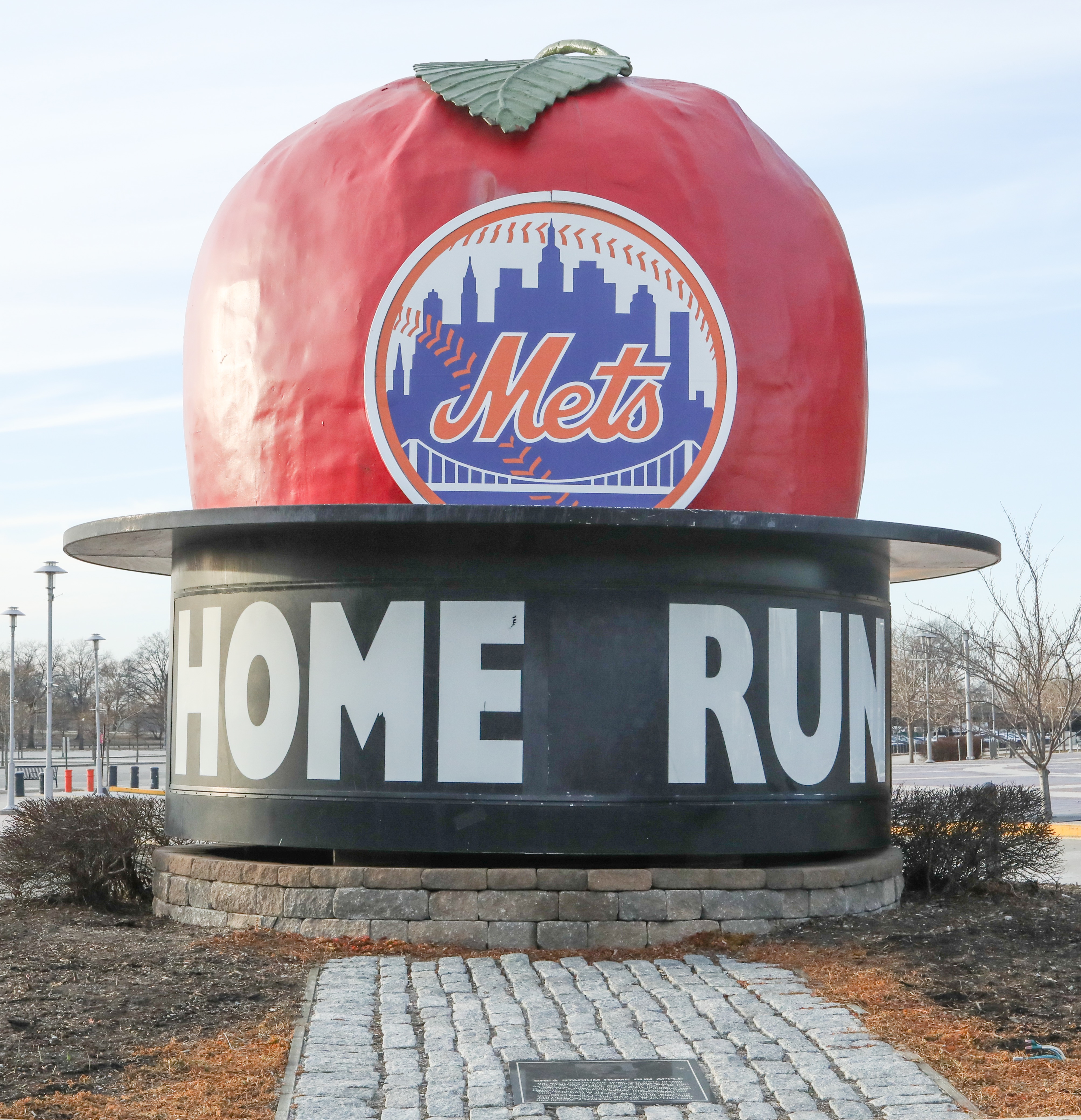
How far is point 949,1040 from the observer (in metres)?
6.89

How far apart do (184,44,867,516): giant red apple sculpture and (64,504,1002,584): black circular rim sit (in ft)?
1.77

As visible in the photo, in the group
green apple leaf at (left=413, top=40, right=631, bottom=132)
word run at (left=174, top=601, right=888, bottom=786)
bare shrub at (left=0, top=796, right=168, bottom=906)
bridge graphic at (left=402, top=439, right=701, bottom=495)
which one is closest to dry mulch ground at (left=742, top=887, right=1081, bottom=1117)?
word run at (left=174, top=601, right=888, bottom=786)

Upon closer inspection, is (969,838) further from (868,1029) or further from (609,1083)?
(609,1083)

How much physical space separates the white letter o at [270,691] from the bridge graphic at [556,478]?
64.5 inches

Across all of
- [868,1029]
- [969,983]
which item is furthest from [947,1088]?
[969,983]

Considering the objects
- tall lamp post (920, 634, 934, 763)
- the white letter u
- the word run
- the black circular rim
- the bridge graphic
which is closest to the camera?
the black circular rim

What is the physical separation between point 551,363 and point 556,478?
912 mm

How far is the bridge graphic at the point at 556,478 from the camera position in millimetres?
10383

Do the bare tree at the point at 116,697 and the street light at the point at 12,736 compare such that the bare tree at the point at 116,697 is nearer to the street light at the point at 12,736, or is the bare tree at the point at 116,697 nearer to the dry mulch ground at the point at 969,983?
the street light at the point at 12,736

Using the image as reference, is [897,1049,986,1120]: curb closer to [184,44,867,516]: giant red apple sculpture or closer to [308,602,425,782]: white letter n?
[308,602,425,782]: white letter n

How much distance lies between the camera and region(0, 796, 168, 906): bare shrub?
11516 millimetres

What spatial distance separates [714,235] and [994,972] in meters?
5.87

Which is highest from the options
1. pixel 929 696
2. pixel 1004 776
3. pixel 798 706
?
pixel 798 706

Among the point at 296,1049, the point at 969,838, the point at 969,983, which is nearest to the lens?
the point at 296,1049
